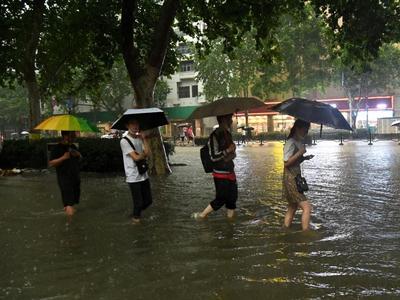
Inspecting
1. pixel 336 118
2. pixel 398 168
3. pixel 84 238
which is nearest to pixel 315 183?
pixel 398 168

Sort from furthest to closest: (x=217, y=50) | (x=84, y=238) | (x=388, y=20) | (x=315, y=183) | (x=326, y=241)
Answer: (x=217, y=50), (x=388, y=20), (x=315, y=183), (x=84, y=238), (x=326, y=241)

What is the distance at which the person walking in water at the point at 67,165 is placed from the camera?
845 cm

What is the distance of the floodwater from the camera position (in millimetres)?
4652

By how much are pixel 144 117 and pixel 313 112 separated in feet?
9.23

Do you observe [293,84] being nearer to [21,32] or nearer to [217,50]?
[217,50]

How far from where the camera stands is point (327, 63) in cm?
4303

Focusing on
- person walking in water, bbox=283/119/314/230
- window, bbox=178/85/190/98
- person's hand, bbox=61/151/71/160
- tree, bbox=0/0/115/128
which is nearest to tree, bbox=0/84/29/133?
window, bbox=178/85/190/98

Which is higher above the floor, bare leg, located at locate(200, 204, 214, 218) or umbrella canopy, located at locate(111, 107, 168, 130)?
umbrella canopy, located at locate(111, 107, 168, 130)

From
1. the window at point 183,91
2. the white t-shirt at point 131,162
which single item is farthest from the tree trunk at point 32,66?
the window at point 183,91

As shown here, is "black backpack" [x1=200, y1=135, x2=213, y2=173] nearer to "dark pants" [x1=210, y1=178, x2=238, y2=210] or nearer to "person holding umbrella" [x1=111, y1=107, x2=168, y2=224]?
"dark pants" [x1=210, y1=178, x2=238, y2=210]

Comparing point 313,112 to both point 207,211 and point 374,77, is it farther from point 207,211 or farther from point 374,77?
point 374,77

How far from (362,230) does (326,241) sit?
93cm

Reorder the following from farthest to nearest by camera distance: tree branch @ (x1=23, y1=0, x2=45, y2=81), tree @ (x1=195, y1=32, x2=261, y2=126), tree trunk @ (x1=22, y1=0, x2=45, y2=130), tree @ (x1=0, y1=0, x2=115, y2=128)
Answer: tree @ (x1=195, y1=32, x2=261, y2=126), tree trunk @ (x1=22, y1=0, x2=45, y2=130), tree branch @ (x1=23, y1=0, x2=45, y2=81), tree @ (x1=0, y1=0, x2=115, y2=128)

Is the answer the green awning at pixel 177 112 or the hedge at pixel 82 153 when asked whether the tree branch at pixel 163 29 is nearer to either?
the hedge at pixel 82 153
